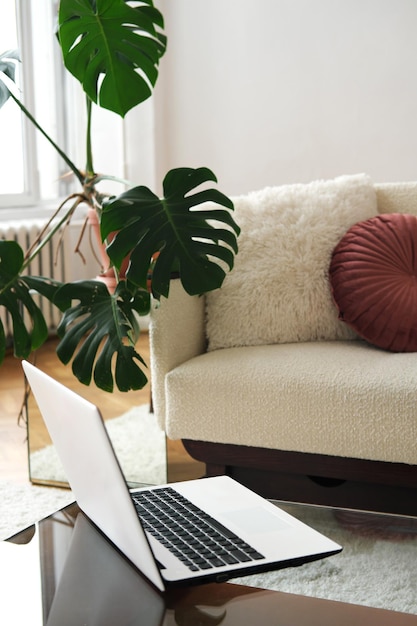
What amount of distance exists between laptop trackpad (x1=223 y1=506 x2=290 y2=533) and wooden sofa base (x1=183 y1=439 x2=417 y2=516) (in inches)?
30.2

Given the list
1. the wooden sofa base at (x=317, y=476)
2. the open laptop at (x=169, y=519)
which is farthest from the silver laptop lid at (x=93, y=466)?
the wooden sofa base at (x=317, y=476)

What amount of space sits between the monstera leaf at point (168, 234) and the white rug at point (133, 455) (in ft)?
1.58

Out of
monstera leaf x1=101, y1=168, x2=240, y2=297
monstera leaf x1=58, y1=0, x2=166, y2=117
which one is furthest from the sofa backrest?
monstera leaf x1=58, y1=0, x2=166, y2=117

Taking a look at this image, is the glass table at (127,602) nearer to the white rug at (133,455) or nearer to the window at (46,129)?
the white rug at (133,455)

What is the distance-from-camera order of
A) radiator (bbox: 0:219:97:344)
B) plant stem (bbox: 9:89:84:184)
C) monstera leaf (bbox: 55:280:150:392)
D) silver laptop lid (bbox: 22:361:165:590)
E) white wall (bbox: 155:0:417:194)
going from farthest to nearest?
white wall (bbox: 155:0:417:194) < radiator (bbox: 0:219:97:344) < plant stem (bbox: 9:89:84:184) < monstera leaf (bbox: 55:280:150:392) < silver laptop lid (bbox: 22:361:165:590)

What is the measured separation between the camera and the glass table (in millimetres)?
868

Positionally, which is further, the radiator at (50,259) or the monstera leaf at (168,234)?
the radiator at (50,259)

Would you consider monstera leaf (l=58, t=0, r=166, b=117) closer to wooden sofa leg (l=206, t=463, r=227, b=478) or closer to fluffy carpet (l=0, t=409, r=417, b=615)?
wooden sofa leg (l=206, t=463, r=227, b=478)

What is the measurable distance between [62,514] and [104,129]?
11.9 ft

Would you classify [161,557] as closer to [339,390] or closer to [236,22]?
[339,390]

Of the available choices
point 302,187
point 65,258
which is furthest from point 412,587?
point 65,258

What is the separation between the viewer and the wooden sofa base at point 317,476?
1783mm

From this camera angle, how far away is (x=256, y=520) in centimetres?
104

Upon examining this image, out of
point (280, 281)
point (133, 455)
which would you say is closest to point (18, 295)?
point (133, 455)
